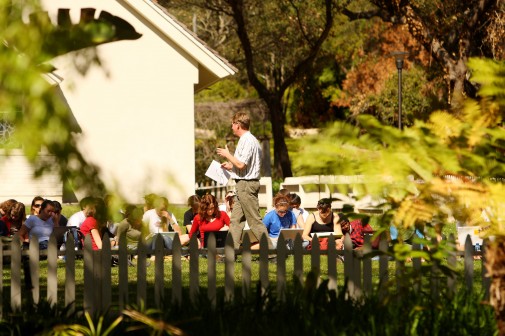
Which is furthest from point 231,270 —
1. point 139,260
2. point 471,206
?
point 471,206

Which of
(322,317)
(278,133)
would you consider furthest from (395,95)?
(322,317)

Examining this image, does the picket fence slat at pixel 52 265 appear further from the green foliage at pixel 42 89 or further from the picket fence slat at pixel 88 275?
the green foliage at pixel 42 89

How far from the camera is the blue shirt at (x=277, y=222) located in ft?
49.0

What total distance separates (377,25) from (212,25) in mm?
8225

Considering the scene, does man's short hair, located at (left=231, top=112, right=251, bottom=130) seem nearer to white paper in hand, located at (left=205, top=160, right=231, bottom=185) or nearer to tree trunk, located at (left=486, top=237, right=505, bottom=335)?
white paper in hand, located at (left=205, top=160, right=231, bottom=185)

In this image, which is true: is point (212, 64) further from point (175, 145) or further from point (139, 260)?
point (139, 260)

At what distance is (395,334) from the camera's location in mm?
5609

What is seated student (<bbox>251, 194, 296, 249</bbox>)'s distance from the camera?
1493cm

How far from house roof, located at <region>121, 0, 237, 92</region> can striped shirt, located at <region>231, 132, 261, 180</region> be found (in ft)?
42.3

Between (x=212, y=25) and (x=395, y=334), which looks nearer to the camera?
(x=395, y=334)

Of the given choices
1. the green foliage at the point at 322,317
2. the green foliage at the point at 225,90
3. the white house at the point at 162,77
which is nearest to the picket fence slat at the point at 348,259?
the green foliage at the point at 322,317

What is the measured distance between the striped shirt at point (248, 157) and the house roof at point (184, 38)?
42.3ft

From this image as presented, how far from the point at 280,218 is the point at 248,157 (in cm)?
213

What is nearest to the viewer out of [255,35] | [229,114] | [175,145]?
[175,145]
